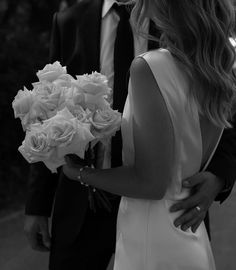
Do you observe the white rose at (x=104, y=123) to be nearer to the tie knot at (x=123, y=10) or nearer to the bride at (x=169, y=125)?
the bride at (x=169, y=125)

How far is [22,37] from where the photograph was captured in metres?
5.96

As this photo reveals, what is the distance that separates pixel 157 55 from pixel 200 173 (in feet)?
1.61

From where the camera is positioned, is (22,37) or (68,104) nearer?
(68,104)

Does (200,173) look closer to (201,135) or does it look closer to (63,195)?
(201,135)

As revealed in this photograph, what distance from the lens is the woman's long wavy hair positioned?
6.16ft

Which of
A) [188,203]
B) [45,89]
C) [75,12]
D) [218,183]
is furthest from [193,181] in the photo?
[75,12]

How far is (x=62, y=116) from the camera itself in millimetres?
1868

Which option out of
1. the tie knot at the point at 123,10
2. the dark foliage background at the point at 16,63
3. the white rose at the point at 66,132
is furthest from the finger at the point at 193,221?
the dark foliage background at the point at 16,63

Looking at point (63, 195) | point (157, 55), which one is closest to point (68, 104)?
point (157, 55)

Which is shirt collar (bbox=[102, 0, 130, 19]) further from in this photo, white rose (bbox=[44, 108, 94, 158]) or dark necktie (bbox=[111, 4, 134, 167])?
white rose (bbox=[44, 108, 94, 158])

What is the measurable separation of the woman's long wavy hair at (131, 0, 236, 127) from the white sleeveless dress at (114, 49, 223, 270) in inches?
1.6

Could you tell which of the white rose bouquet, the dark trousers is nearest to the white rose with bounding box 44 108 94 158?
the white rose bouquet

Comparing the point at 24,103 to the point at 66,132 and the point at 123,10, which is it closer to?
the point at 66,132

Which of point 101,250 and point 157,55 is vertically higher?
point 157,55
